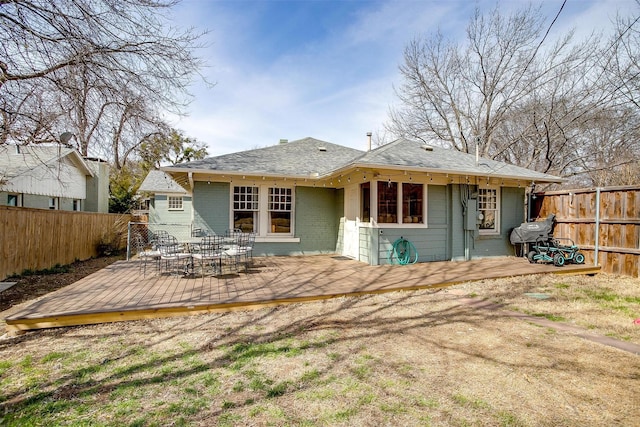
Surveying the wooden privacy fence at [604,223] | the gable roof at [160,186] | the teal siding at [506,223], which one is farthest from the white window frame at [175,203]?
the wooden privacy fence at [604,223]

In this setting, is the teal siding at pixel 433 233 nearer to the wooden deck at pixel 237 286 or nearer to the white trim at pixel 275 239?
the wooden deck at pixel 237 286

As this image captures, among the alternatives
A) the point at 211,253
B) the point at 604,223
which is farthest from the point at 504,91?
the point at 211,253

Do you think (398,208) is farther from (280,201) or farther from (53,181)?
(53,181)

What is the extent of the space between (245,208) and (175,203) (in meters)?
9.88

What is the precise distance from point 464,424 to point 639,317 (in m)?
4.21

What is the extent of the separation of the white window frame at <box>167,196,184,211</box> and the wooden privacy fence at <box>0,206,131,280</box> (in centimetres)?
474

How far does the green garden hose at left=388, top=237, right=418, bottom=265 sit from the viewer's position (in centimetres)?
827

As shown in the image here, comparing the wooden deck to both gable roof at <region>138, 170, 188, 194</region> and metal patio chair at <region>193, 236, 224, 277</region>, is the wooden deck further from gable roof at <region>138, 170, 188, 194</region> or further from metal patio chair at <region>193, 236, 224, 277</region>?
gable roof at <region>138, 170, 188, 194</region>

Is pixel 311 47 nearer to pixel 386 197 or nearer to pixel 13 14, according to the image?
pixel 386 197

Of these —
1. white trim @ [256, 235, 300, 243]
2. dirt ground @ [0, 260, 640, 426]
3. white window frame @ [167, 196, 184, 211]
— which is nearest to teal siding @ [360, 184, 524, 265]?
white trim @ [256, 235, 300, 243]

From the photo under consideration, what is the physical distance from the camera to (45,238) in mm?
8812

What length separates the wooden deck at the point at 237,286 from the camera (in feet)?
14.4

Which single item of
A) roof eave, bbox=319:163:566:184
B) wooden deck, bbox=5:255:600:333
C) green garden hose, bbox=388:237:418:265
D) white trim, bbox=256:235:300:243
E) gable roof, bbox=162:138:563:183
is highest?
gable roof, bbox=162:138:563:183

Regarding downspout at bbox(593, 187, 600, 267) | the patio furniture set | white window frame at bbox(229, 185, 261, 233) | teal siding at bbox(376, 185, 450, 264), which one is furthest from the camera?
white window frame at bbox(229, 185, 261, 233)
